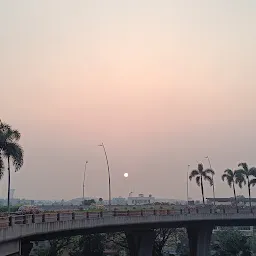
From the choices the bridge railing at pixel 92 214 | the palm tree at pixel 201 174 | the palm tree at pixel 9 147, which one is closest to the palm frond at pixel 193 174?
the palm tree at pixel 201 174

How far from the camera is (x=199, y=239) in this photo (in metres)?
72.9

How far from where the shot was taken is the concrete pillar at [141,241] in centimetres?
6344

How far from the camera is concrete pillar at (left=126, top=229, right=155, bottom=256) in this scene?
208 feet

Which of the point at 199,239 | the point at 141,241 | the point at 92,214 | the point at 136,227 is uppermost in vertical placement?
the point at 92,214

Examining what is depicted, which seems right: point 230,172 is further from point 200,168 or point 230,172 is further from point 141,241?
point 141,241

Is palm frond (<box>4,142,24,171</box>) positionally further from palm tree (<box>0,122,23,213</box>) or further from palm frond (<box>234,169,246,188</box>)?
palm frond (<box>234,169,246,188</box>)

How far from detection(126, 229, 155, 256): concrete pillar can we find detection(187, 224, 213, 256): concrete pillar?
1198 centimetres

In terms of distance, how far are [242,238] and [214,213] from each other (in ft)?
90.6

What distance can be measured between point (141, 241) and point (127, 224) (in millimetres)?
10732

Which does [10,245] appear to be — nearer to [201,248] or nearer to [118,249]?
[201,248]

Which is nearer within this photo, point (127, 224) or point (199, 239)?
point (127, 224)

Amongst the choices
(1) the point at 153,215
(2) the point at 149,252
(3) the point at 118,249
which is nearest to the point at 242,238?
(3) the point at 118,249

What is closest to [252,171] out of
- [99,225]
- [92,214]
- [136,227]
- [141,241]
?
[141,241]

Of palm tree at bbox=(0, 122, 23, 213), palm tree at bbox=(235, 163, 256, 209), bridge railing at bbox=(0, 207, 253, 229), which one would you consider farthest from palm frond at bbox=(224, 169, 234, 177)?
palm tree at bbox=(0, 122, 23, 213)
